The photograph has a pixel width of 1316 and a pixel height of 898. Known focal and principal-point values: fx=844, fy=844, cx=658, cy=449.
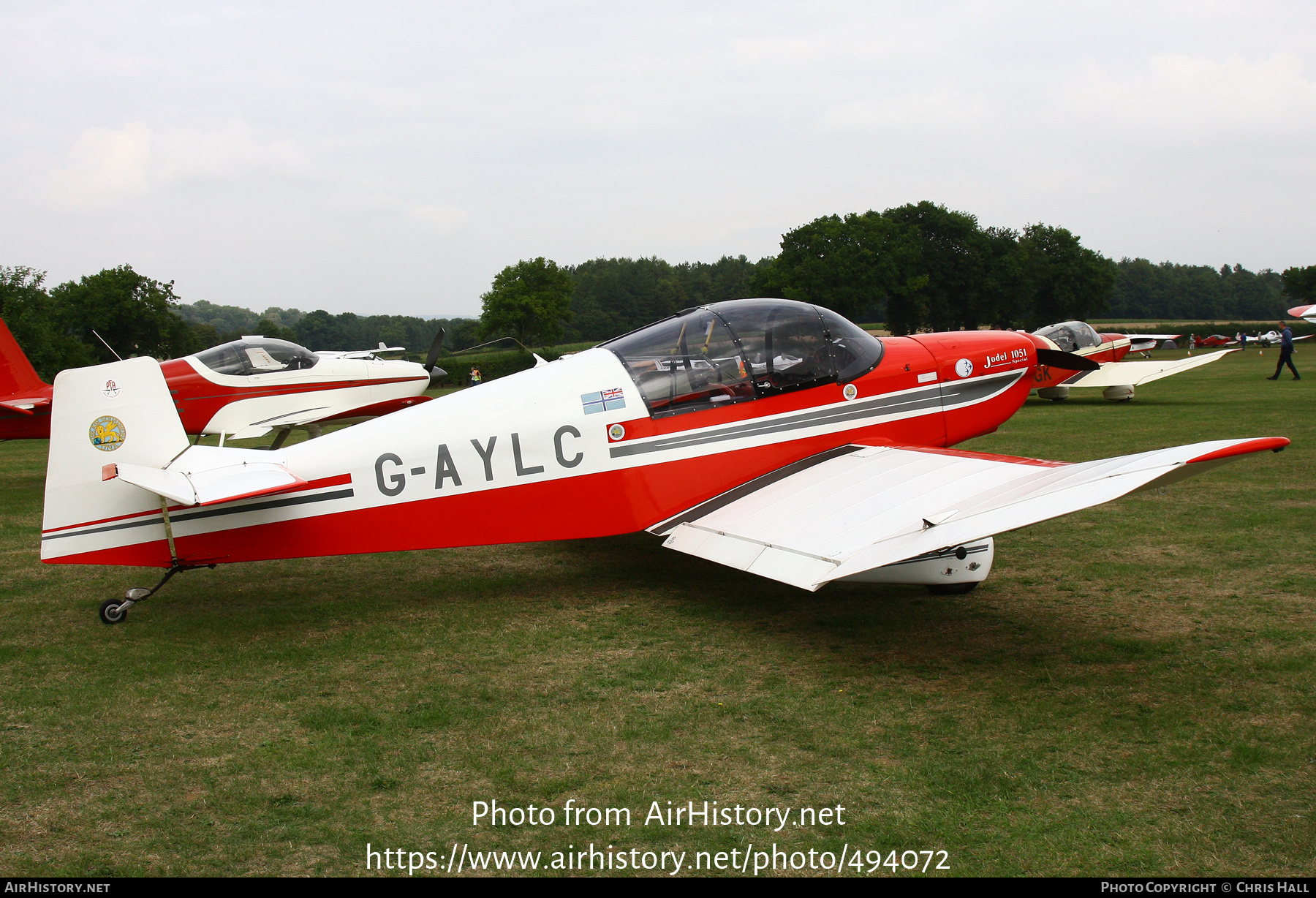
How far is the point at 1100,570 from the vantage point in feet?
→ 19.5

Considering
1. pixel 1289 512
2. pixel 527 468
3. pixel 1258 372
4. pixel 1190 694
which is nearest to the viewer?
pixel 1190 694

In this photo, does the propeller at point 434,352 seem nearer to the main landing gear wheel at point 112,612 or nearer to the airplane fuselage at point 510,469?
the airplane fuselage at point 510,469

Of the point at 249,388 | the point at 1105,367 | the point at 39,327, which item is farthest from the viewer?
the point at 39,327

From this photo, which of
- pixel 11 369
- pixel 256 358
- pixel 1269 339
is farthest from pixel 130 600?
pixel 1269 339

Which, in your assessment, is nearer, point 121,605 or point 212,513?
point 212,513

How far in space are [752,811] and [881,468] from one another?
2.93m

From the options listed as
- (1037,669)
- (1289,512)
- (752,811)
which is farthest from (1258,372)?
(752,811)

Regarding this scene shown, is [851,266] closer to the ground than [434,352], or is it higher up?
higher up

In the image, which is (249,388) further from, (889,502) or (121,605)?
(889,502)

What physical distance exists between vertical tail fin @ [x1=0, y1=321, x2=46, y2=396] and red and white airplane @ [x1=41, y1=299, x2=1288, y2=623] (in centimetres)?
789

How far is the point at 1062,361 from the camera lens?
7660 millimetres

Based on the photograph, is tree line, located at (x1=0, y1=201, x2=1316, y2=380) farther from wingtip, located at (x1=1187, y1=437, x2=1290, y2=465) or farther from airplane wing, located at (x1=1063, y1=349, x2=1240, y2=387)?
wingtip, located at (x1=1187, y1=437, x2=1290, y2=465)

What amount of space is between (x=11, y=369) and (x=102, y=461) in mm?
8182

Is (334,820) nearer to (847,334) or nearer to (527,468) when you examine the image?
(527,468)
